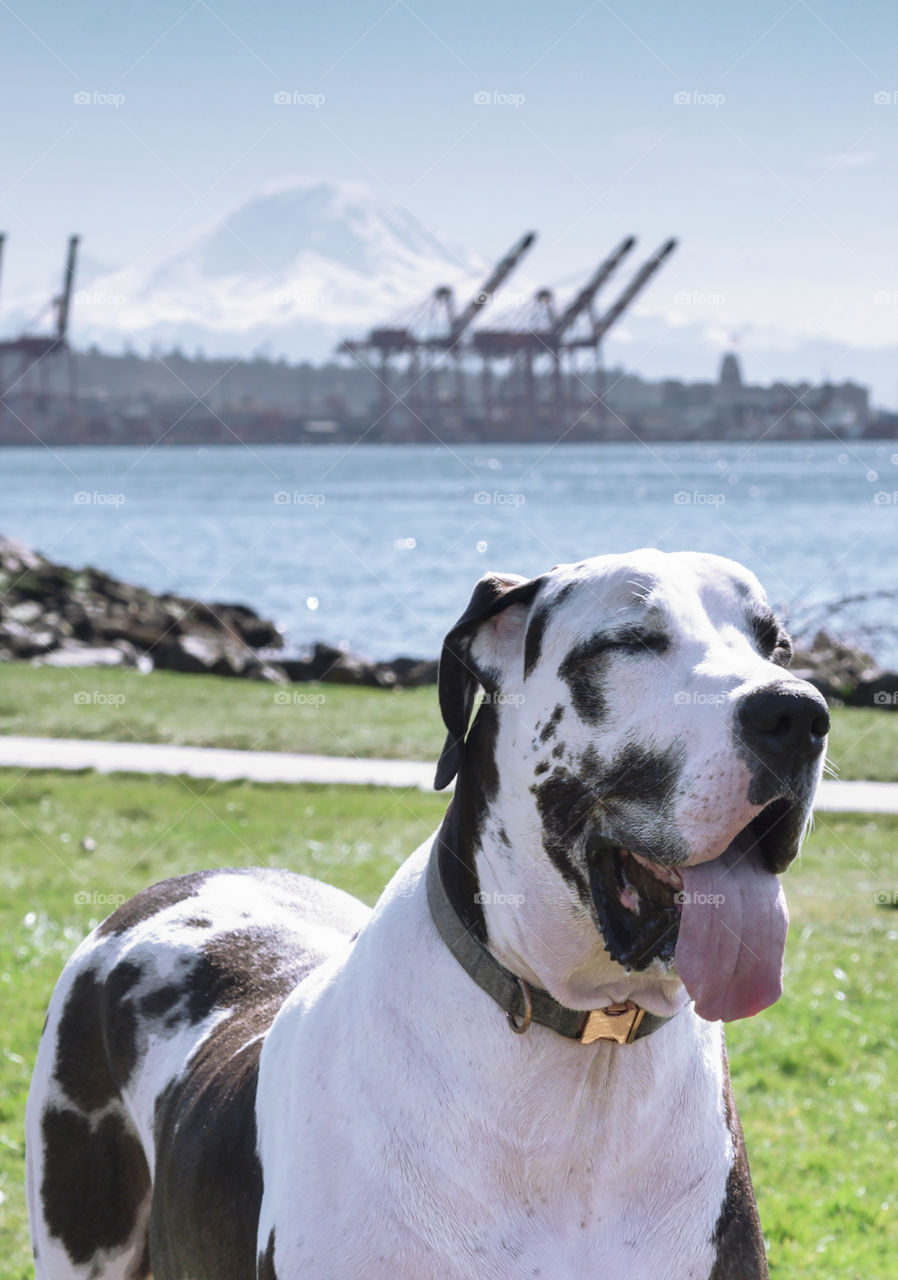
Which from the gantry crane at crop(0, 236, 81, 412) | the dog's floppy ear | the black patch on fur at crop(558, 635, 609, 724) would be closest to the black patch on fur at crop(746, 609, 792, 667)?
the black patch on fur at crop(558, 635, 609, 724)

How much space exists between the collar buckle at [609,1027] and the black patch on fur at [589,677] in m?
0.54

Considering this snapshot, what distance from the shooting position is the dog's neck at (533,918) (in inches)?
99.7

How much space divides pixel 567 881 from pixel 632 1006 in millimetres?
265

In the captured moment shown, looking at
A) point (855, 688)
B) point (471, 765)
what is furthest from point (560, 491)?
point (471, 765)

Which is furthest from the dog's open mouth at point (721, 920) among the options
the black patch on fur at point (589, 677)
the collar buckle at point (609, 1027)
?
the black patch on fur at point (589, 677)

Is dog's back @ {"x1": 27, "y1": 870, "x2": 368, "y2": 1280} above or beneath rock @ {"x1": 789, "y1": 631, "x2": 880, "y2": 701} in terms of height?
above

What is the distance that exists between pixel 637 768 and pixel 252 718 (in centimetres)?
1159

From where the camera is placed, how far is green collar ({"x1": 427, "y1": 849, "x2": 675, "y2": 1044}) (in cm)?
251

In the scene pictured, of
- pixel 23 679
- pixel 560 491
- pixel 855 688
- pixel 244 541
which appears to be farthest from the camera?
pixel 560 491

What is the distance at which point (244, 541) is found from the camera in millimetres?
47219

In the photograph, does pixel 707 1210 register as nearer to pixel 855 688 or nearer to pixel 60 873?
pixel 60 873

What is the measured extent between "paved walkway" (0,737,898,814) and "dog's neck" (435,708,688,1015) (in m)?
8.22

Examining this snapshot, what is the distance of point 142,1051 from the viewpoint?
331cm

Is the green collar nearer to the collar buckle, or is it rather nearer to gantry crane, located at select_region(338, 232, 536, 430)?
the collar buckle
